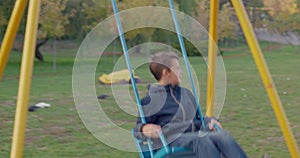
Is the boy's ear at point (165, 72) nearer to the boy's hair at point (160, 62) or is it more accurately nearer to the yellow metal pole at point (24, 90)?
the boy's hair at point (160, 62)

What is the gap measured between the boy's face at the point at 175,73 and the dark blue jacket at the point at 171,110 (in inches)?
2.0

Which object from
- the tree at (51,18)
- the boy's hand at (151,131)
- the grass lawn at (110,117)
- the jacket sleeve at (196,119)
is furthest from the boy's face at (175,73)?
the tree at (51,18)

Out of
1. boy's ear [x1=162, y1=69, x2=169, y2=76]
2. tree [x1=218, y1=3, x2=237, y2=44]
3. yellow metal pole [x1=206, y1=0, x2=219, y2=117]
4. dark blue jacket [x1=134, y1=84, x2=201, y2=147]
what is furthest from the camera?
tree [x1=218, y1=3, x2=237, y2=44]

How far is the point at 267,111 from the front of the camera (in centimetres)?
998

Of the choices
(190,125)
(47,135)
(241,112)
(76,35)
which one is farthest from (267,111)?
(76,35)

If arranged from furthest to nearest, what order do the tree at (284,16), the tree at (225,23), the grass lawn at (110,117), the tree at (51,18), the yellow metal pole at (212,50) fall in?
1. the tree at (284,16)
2. the tree at (225,23)
3. the tree at (51,18)
4. the grass lawn at (110,117)
5. the yellow metal pole at (212,50)

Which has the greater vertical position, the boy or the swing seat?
the boy

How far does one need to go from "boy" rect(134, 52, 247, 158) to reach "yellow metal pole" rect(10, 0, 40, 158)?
4.13 ft

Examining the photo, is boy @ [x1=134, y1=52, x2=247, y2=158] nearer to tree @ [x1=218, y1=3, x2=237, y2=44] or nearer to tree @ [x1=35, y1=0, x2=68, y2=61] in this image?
tree @ [x1=35, y1=0, x2=68, y2=61]

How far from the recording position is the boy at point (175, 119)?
163 inches

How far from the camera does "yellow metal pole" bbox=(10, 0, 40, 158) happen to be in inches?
121

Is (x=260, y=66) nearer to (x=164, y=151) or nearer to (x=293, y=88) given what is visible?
(x=164, y=151)

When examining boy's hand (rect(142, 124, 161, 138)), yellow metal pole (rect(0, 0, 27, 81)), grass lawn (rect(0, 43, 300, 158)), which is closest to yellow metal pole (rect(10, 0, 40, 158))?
yellow metal pole (rect(0, 0, 27, 81))

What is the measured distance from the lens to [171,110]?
440 centimetres
